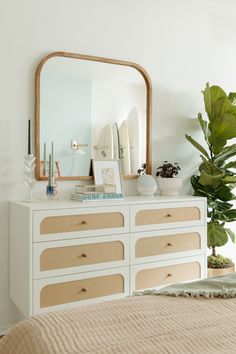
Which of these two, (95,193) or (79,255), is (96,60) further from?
(79,255)

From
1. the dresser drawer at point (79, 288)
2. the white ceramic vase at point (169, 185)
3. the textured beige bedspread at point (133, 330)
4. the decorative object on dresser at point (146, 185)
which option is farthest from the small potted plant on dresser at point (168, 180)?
the textured beige bedspread at point (133, 330)

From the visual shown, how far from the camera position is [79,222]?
8.09 feet

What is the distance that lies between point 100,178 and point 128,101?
0.67 m

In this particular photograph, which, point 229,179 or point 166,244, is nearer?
point 166,244

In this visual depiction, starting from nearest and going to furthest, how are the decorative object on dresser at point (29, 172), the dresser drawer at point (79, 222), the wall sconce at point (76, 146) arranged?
the dresser drawer at point (79, 222)
the decorative object on dresser at point (29, 172)
the wall sconce at point (76, 146)

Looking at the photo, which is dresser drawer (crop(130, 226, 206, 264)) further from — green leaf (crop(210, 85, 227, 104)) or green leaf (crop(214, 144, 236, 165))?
green leaf (crop(210, 85, 227, 104))

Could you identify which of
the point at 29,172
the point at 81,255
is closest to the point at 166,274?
the point at 81,255

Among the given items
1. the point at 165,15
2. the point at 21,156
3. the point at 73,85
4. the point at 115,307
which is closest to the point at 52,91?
the point at 73,85

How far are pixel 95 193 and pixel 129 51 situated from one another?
1.21m

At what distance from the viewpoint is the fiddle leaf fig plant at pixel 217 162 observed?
123 inches

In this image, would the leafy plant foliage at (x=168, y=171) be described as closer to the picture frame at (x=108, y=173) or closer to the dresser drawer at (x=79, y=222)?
the picture frame at (x=108, y=173)

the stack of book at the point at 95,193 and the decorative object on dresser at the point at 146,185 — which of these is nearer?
the stack of book at the point at 95,193

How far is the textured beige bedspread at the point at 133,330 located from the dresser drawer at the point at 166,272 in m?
1.35

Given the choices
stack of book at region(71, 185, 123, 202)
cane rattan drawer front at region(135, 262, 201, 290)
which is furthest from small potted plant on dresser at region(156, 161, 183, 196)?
cane rattan drawer front at region(135, 262, 201, 290)
